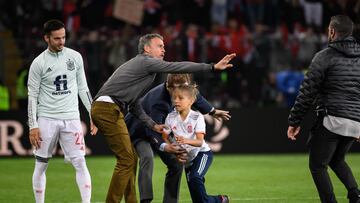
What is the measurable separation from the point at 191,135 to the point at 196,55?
9.85 metres

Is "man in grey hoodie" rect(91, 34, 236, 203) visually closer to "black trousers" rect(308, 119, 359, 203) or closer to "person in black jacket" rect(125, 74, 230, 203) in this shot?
"person in black jacket" rect(125, 74, 230, 203)

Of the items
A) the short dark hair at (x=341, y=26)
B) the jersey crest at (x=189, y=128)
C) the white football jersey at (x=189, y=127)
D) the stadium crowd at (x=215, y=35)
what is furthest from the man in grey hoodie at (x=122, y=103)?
the stadium crowd at (x=215, y=35)

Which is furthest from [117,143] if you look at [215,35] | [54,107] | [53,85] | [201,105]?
[215,35]

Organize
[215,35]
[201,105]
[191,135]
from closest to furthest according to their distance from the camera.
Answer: [191,135]
[201,105]
[215,35]

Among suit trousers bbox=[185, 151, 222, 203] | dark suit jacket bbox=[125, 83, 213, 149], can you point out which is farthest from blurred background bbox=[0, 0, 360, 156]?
suit trousers bbox=[185, 151, 222, 203]

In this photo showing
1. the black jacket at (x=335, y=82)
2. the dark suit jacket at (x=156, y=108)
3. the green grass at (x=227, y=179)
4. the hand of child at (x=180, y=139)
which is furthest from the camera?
the green grass at (x=227, y=179)

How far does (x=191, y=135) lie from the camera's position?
9891mm

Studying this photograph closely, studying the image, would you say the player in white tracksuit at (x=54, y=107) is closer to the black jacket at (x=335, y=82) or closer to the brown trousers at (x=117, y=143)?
the brown trousers at (x=117, y=143)

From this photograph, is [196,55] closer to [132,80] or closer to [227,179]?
[227,179]

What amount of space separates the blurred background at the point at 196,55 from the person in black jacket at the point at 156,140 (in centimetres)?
828

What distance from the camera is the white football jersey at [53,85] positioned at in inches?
404

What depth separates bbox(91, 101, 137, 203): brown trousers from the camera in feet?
32.2

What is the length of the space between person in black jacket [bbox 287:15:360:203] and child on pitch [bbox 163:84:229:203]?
104 centimetres

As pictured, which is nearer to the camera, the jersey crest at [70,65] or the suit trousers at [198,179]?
the suit trousers at [198,179]
